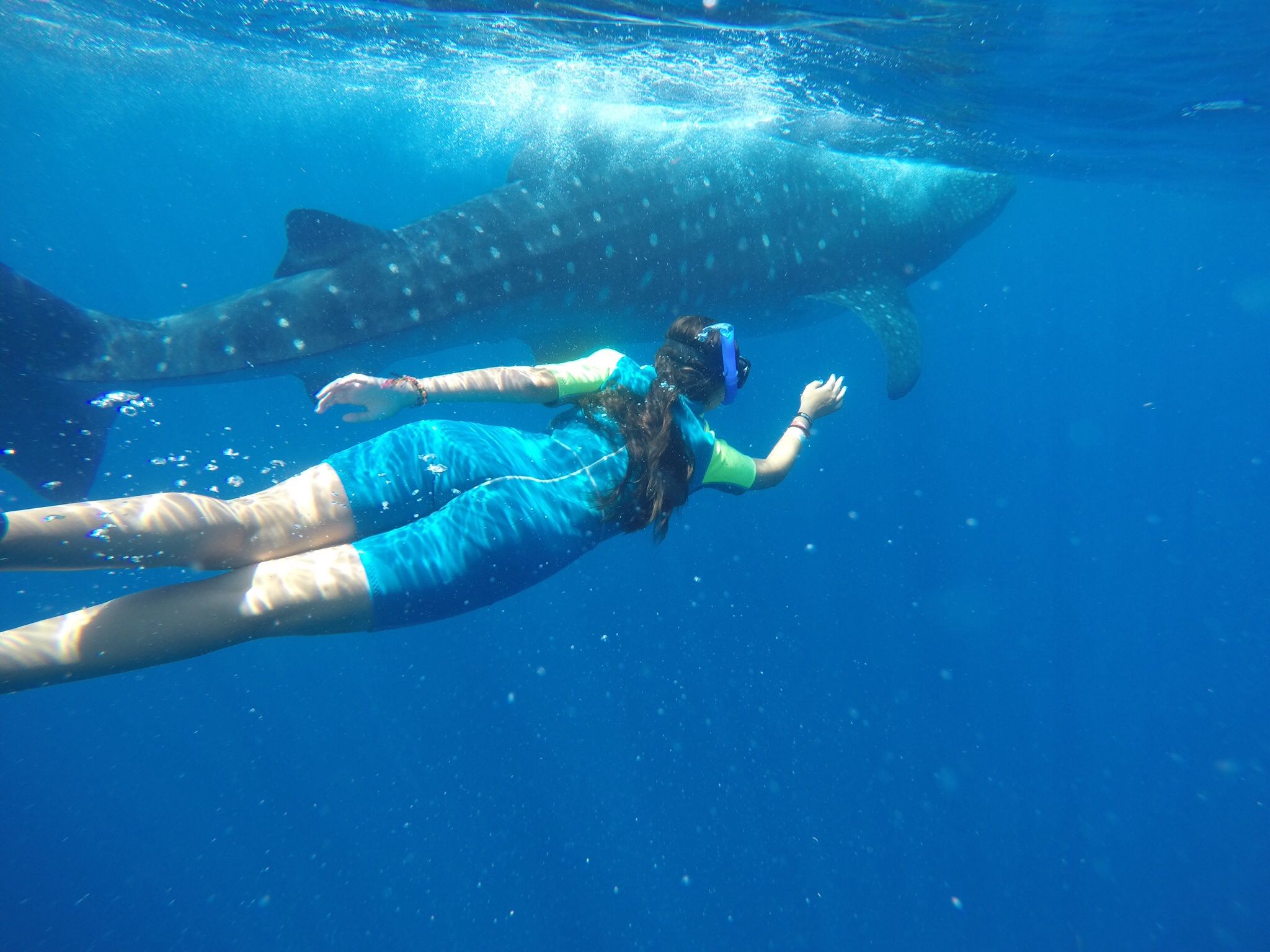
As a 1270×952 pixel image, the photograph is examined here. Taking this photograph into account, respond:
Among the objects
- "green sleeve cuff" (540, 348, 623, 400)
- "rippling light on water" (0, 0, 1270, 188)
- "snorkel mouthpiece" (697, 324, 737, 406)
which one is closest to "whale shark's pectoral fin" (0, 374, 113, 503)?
"green sleeve cuff" (540, 348, 623, 400)

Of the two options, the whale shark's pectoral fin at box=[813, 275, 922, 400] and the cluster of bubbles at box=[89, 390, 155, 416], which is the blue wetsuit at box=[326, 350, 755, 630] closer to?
the cluster of bubbles at box=[89, 390, 155, 416]

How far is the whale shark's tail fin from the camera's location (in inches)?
217

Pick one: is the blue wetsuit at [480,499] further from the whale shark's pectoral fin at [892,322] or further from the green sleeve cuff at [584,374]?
the whale shark's pectoral fin at [892,322]

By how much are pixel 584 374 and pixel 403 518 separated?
126 centimetres

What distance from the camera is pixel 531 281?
7.23 meters

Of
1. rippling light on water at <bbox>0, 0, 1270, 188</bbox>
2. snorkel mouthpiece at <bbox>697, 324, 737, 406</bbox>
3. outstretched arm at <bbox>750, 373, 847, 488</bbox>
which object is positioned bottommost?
outstretched arm at <bbox>750, 373, 847, 488</bbox>

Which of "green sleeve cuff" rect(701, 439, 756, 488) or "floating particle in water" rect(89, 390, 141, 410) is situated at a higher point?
"green sleeve cuff" rect(701, 439, 756, 488)

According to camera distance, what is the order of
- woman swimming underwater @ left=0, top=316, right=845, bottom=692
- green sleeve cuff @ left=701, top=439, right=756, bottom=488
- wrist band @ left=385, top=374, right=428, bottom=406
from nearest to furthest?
woman swimming underwater @ left=0, top=316, right=845, bottom=692, wrist band @ left=385, top=374, right=428, bottom=406, green sleeve cuff @ left=701, top=439, right=756, bottom=488

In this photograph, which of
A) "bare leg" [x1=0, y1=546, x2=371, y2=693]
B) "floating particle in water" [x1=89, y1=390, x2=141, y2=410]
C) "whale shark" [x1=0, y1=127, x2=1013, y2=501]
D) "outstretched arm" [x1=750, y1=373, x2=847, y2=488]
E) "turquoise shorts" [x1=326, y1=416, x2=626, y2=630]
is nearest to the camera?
"bare leg" [x1=0, y1=546, x2=371, y2=693]

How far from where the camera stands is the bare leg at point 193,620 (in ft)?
7.75

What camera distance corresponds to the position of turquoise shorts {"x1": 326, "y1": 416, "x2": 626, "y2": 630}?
311 cm

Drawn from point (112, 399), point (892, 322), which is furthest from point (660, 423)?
point (892, 322)

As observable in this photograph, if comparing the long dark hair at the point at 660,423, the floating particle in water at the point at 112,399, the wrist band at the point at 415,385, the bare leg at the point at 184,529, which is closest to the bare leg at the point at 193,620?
the bare leg at the point at 184,529

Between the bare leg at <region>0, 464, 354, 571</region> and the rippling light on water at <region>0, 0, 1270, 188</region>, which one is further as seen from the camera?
the rippling light on water at <region>0, 0, 1270, 188</region>
